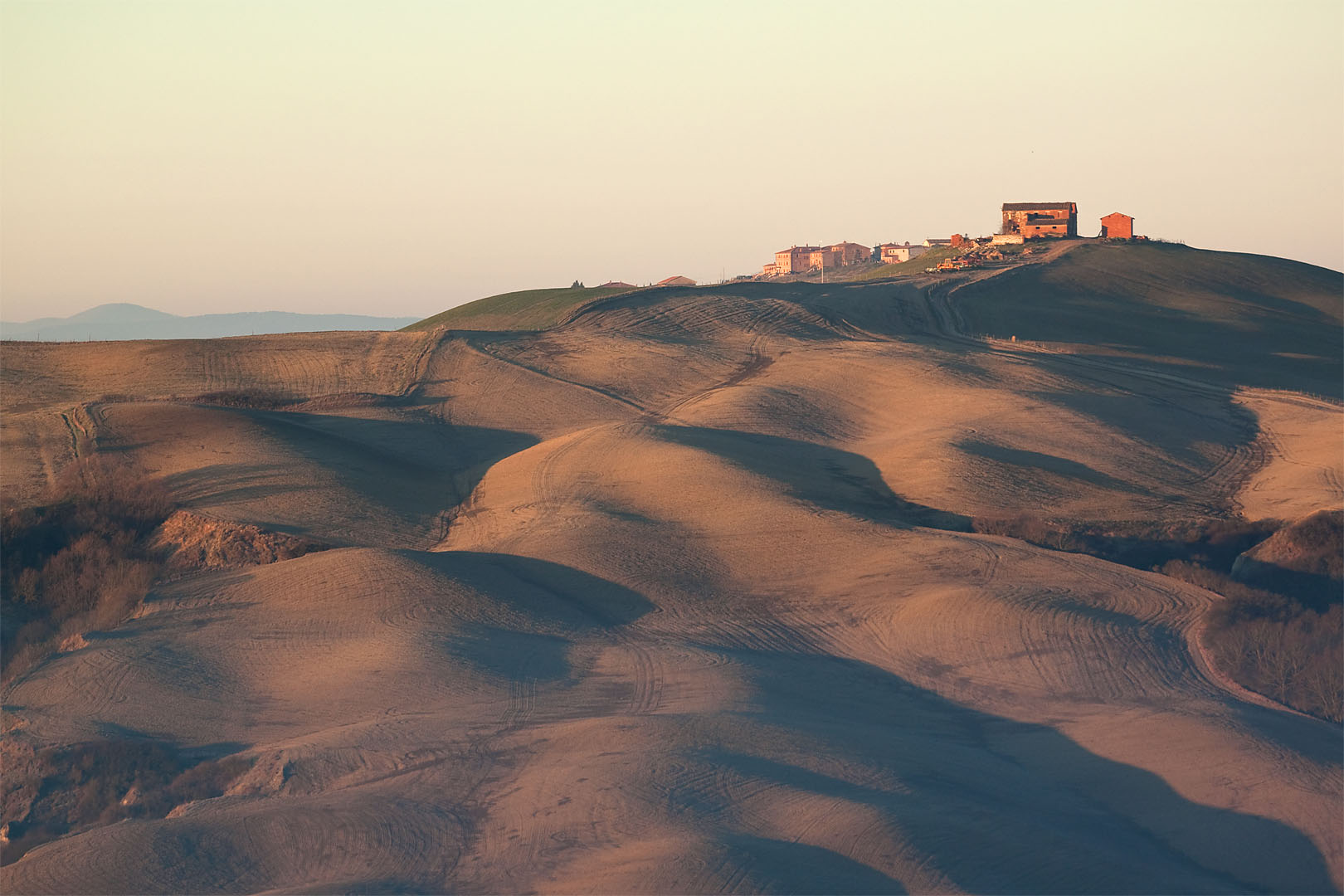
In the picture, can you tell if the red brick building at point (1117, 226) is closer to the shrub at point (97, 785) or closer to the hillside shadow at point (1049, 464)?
the hillside shadow at point (1049, 464)

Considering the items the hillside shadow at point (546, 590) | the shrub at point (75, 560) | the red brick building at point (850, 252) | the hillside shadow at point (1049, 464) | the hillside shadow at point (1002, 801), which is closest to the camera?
the hillside shadow at point (1002, 801)

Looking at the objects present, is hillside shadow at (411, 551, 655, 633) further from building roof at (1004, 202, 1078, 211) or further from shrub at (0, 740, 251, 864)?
building roof at (1004, 202, 1078, 211)

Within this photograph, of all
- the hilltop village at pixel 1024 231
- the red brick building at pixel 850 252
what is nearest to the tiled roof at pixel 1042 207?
the hilltop village at pixel 1024 231

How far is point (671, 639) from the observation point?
21.6 metres

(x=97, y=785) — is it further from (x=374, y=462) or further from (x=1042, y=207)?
(x=1042, y=207)

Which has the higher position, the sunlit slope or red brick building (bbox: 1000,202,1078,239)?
red brick building (bbox: 1000,202,1078,239)

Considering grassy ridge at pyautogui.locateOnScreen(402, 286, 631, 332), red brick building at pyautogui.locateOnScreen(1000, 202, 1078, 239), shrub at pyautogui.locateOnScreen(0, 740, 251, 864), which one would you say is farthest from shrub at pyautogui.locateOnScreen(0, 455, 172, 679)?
red brick building at pyautogui.locateOnScreen(1000, 202, 1078, 239)

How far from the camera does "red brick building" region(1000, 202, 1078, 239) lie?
8519 cm

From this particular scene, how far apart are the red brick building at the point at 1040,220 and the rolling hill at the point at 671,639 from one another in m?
43.6

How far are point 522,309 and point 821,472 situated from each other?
3360cm

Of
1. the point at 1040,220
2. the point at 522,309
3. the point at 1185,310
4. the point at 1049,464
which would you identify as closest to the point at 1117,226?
the point at 1040,220

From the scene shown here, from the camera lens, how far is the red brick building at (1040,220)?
85.2 metres

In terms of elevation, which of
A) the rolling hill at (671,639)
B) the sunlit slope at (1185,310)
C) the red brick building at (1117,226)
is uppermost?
the red brick building at (1117,226)

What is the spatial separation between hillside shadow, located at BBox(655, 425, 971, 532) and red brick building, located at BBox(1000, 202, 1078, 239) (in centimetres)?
5724
